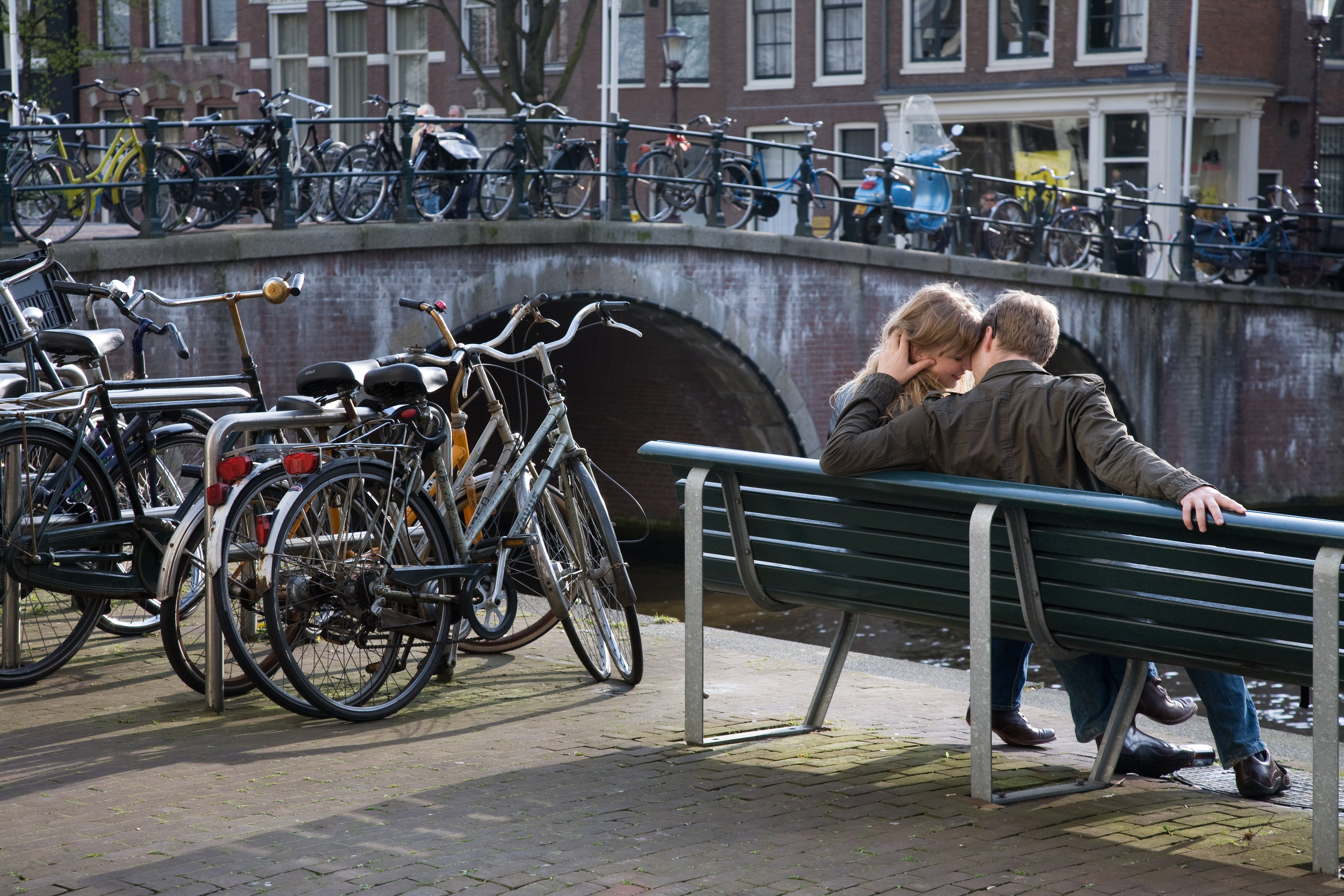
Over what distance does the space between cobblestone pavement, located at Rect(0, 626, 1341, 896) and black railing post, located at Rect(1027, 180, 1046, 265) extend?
41.9ft

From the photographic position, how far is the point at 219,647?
168 inches

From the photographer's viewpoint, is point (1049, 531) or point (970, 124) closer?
point (1049, 531)

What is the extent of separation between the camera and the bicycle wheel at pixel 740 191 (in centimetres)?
1380

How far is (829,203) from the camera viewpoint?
606 inches

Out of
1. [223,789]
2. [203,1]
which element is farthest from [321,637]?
[203,1]

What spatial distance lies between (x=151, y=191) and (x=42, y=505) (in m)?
5.66

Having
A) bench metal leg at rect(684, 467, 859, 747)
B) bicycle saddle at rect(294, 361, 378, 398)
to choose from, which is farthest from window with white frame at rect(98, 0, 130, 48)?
bench metal leg at rect(684, 467, 859, 747)

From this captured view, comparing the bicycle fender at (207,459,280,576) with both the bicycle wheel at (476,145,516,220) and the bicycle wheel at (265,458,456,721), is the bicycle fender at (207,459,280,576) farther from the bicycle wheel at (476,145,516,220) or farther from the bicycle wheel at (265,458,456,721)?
the bicycle wheel at (476,145,516,220)

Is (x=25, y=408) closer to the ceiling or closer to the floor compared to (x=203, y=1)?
closer to the floor

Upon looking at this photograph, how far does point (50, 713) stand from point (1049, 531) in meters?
2.71

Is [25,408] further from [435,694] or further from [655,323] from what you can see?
[655,323]

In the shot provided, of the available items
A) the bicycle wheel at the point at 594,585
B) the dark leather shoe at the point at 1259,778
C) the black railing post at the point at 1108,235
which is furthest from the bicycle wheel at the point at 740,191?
the dark leather shoe at the point at 1259,778

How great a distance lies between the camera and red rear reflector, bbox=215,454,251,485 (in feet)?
13.5

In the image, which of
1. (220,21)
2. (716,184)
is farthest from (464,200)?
(220,21)
